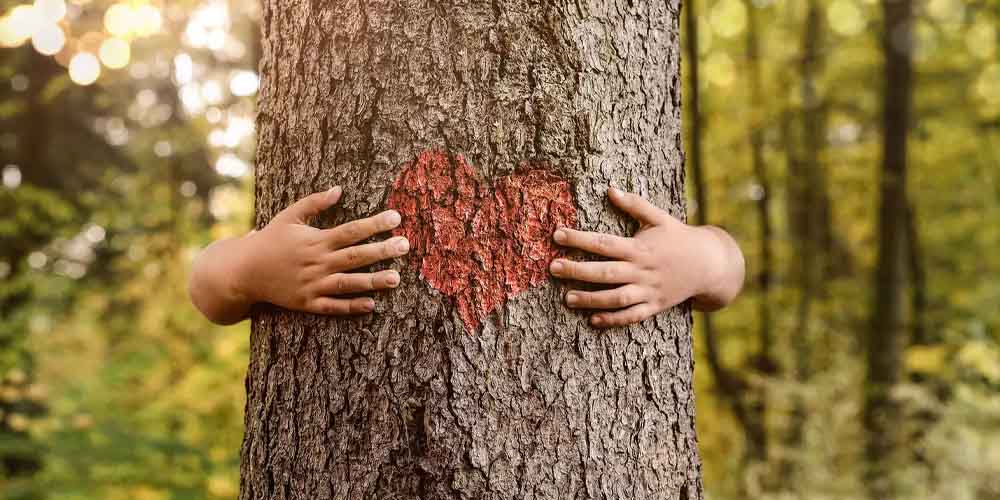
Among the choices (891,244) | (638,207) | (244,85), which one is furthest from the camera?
(891,244)

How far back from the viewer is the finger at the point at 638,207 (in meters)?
1.35

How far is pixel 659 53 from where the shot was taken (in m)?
1.47

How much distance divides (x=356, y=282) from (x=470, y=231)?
22cm

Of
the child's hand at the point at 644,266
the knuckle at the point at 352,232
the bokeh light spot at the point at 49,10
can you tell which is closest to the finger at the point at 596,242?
the child's hand at the point at 644,266

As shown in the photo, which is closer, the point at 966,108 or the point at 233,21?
→ the point at 233,21

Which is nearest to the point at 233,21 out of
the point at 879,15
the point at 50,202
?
the point at 50,202

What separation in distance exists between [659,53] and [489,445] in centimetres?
82

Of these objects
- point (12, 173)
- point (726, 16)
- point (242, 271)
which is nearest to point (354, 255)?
point (242, 271)

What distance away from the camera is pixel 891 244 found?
694 centimetres

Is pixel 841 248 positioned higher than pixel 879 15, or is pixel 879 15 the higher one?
pixel 879 15

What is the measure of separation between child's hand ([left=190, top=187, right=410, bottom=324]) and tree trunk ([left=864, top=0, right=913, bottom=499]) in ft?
21.9

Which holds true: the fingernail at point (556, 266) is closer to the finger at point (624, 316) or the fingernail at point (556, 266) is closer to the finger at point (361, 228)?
the finger at point (624, 316)

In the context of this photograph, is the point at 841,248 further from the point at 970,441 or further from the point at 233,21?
the point at 233,21

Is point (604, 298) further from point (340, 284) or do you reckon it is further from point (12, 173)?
point (12, 173)
